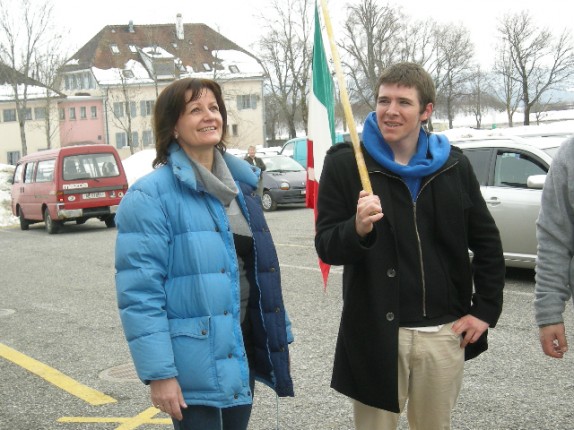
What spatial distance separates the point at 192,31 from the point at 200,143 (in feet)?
266

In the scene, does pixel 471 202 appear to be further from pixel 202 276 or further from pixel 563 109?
pixel 563 109

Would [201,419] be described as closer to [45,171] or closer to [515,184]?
[515,184]

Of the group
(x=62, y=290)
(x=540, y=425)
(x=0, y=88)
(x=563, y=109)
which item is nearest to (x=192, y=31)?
(x=0, y=88)

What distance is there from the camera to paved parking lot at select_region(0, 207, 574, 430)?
16.8ft

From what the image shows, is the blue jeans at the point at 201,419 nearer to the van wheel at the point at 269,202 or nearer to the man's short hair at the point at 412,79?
the man's short hair at the point at 412,79

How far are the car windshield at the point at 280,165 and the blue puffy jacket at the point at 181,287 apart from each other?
20.6 metres

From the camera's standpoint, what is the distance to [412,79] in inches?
121

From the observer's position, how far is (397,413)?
10.1 feet

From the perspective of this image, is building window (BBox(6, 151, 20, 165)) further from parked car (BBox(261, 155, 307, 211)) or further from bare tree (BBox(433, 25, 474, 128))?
parked car (BBox(261, 155, 307, 211))

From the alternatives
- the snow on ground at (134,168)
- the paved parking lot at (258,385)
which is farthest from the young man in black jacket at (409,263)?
the snow on ground at (134,168)

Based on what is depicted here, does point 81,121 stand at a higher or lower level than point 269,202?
lower

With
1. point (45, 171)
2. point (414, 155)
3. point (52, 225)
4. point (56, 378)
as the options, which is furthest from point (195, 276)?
point (45, 171)

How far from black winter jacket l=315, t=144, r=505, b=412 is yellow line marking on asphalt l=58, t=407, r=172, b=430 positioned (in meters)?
2.28

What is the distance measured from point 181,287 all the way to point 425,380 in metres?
0.99
